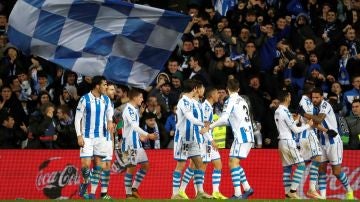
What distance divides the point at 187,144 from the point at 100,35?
271 centimetres

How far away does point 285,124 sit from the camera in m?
23.3

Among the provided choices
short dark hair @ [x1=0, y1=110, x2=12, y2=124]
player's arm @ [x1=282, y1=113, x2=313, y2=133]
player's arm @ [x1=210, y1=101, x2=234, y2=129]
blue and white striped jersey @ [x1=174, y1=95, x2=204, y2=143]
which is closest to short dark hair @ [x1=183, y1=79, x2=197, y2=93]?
blue and white striped jersey @ [x1=174, y1=95, x2=204, y2=143]

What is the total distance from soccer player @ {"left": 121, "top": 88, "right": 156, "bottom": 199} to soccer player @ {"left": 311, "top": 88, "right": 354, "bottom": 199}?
3519 millimetres

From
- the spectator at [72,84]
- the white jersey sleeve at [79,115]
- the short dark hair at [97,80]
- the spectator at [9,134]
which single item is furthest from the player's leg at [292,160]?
the spectator at [9,134]

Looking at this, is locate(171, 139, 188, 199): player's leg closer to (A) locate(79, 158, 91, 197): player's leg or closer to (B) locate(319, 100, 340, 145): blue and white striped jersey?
(A) locate(79, 158, 91, 197): player's leg

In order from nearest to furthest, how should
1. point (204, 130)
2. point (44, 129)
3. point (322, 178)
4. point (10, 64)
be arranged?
point (204, 130), point (322, 178), point (44, 129), point (10, 64)

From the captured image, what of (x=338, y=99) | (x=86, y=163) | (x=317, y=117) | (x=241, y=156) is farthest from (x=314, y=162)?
(x=86, y=163)

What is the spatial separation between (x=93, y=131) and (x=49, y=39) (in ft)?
6.56

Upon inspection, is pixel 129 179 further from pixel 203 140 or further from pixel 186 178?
pixel 203 140

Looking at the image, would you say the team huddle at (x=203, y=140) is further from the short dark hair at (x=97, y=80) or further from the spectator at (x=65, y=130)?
the spectator at (x=65, y=130)

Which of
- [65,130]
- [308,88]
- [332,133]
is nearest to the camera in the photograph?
[332,133]

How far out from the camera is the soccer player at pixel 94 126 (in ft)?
72.1

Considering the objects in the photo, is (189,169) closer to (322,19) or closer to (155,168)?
(155,168)

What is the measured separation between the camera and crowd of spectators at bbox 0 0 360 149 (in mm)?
25500
